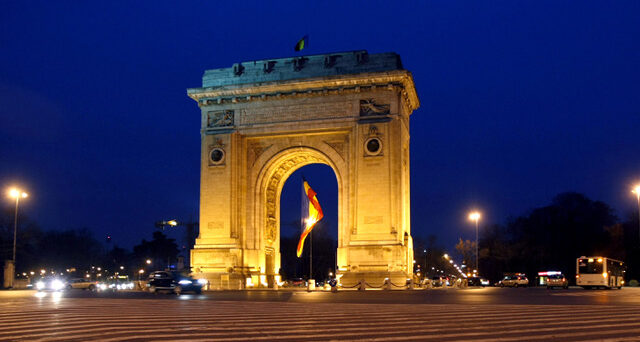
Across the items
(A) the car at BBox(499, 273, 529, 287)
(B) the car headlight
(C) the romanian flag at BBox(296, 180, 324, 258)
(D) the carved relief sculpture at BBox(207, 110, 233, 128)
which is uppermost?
(D) the carved relief sculpture at BBox(207, 110, 233, 128)

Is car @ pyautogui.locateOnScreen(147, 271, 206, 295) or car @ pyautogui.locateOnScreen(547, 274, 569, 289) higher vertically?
car @ pyautogui.locateOnScreen(147, 271, 206, 295)

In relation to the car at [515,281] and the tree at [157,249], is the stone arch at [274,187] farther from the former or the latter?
the tree at [157,249]

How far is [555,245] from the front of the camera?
7794 centimetres

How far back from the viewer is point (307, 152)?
4369 cm

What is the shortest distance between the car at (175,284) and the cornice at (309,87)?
44.3ft

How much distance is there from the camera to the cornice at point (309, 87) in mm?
40750

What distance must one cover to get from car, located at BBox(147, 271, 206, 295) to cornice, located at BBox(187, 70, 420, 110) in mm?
13488

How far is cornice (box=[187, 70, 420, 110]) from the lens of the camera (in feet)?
134

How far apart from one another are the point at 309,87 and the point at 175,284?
15.1 metres

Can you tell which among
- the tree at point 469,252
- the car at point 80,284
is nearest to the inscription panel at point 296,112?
the car at point 80,284

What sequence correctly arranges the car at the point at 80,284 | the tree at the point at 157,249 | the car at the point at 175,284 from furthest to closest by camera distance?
the tree at the point at 157,249 → the car at the point at 80,284 → the car at the point at 175,284

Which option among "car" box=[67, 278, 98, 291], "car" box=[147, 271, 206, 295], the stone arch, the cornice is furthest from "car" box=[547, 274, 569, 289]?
"car" box=[67, 278, 98, 291]

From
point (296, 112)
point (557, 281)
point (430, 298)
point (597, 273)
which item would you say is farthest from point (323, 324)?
point (557, 281)

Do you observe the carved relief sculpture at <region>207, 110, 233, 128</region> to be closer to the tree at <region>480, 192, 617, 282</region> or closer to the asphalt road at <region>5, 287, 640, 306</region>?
the asphalt road at <region>5, 287, 640, 306</region>
